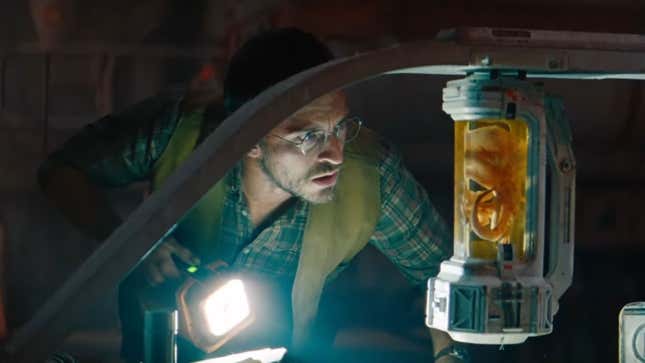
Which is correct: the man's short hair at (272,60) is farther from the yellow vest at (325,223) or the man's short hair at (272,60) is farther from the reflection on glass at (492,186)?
the reflection on glass at (492,186)

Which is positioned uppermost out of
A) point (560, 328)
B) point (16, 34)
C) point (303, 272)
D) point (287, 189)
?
point (16, 34)

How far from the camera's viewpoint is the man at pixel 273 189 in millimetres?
1852

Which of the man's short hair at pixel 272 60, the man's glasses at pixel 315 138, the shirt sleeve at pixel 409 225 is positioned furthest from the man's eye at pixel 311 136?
the shirt sleeve at pixel 409 225

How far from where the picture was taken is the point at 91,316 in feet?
4.20

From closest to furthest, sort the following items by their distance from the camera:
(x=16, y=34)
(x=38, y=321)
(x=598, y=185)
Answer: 1. (x=38, y=321)
2. (x=16, y=34)
3. (x=598, y=185)

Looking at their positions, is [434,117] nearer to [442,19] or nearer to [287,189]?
[442,19]

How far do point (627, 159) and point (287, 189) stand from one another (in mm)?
903

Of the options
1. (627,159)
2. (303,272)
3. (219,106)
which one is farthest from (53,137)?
(627,159)

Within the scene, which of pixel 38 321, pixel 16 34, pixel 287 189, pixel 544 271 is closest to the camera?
pixel 38 321

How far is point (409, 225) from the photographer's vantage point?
210 centimetres

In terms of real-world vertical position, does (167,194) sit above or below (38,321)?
above

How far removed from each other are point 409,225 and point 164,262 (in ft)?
1.67

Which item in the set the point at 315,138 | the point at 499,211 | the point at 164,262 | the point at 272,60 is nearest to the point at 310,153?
the point at 315,138

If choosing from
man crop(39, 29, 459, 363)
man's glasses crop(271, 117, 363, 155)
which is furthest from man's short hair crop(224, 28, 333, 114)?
man's glasses crop(271, 117, 363, 155)
